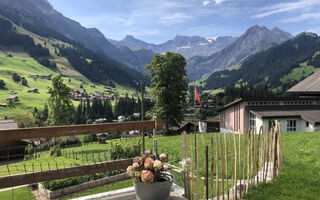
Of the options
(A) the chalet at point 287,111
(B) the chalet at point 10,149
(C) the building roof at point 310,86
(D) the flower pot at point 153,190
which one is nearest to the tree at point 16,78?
(B) the chalet at point 10,149

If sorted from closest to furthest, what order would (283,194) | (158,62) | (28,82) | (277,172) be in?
(283,194) → (277,172) → (158,62) → (28,82)

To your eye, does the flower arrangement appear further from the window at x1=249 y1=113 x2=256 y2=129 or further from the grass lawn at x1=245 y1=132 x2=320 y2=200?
the window at x1=249 y1=113 x2=256 y2=129

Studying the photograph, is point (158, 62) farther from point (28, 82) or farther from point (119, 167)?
point (28, 82)

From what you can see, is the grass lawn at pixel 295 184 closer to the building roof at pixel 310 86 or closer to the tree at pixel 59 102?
the building roof at pixel 310 86

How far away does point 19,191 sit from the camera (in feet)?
36.7

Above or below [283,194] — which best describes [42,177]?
above

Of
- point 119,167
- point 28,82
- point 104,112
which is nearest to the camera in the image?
point 119,167

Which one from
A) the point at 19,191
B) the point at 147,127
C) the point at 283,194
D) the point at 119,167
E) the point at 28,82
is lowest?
the point at 19,191

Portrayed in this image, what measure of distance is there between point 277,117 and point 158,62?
18.5 meters

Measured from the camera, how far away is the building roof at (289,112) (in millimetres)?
29781

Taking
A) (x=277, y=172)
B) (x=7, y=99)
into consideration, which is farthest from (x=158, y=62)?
(x=7, y=99)

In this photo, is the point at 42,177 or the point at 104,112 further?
the point at 104,112

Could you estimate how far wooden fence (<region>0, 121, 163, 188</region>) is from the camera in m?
4.18

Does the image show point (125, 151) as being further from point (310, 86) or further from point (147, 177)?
point (310, 86)
